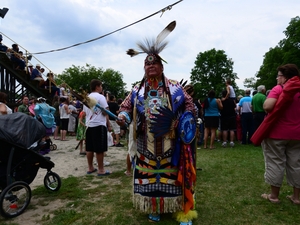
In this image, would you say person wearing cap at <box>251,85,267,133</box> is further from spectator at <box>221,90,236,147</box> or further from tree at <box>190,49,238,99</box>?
tree at <box>190,49,238,99</box>

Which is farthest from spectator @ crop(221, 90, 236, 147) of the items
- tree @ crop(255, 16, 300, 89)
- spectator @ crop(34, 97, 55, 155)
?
tree @ crop(255, 16, 300, 89)

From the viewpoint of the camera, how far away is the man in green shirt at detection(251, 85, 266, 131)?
762cm

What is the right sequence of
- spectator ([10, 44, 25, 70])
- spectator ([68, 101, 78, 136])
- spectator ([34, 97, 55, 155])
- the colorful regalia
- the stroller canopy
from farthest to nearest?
spectator ([10, 44, 25, 70]) → spectator ([68, 101, 78, 136]) → spectator ([34, 97, 55, 155]) → the stroller canopy → the colorful regalia

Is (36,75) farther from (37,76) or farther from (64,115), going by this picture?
(64,115)

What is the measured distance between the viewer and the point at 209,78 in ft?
138

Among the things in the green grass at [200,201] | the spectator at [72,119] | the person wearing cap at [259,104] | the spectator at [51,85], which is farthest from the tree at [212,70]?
the green grass at [200,201]

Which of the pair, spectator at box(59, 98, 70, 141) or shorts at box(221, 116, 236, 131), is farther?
spectator at box(59, 98, 70, 141)

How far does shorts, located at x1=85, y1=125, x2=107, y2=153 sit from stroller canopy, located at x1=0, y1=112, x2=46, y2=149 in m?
1.10

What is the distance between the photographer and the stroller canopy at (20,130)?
3.30m

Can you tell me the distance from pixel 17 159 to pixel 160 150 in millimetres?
2121

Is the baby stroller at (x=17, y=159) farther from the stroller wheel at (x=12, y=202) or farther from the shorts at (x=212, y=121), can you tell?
the shorts at (x=212, y=121)

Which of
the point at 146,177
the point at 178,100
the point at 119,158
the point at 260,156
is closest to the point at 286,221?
the point at 146,177

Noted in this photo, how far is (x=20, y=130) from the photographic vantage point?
346cm

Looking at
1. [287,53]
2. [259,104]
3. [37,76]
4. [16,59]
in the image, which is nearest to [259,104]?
[259,104]
